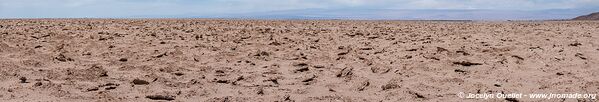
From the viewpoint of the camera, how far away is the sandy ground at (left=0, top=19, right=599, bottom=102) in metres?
8.27

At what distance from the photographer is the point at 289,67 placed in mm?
10305

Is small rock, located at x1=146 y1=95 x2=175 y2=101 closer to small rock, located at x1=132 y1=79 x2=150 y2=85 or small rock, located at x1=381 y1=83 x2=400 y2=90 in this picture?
small rock, located at x1=132 y1=79 x2=150 y2=85

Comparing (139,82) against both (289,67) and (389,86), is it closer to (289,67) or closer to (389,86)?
(289,67)

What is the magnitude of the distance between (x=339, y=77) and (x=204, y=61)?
2.68 metres

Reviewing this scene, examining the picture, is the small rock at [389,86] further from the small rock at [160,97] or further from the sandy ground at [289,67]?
the small rock at [160,97]

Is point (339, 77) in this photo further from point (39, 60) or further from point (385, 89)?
point (39, 60)

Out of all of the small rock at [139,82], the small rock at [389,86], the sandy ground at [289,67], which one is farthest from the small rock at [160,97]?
the small rock at [389,86]

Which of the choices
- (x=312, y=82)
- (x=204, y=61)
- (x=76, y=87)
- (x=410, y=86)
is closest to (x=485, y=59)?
(x=410, y=86)

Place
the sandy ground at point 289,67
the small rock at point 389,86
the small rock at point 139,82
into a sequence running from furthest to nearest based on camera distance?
the small rock at point 139,82 < the small rock at point 389,86 < the sandy ground at point 289,67

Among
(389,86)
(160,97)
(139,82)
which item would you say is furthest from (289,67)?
(160,97)

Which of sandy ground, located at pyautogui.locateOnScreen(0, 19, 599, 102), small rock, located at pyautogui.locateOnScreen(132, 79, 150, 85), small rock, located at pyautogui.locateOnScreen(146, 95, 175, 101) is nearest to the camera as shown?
small rock, located at pyautogui.locateOnScreen(146, 95, 175, 101)

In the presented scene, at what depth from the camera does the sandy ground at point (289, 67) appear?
8.27 m

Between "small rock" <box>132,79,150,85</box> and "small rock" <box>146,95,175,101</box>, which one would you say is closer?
"small rock" <box>146,95,175,101</box>

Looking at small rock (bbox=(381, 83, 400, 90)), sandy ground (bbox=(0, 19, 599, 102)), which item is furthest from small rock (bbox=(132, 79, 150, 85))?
small rock (bbox=(381, 83, 400, 90))
